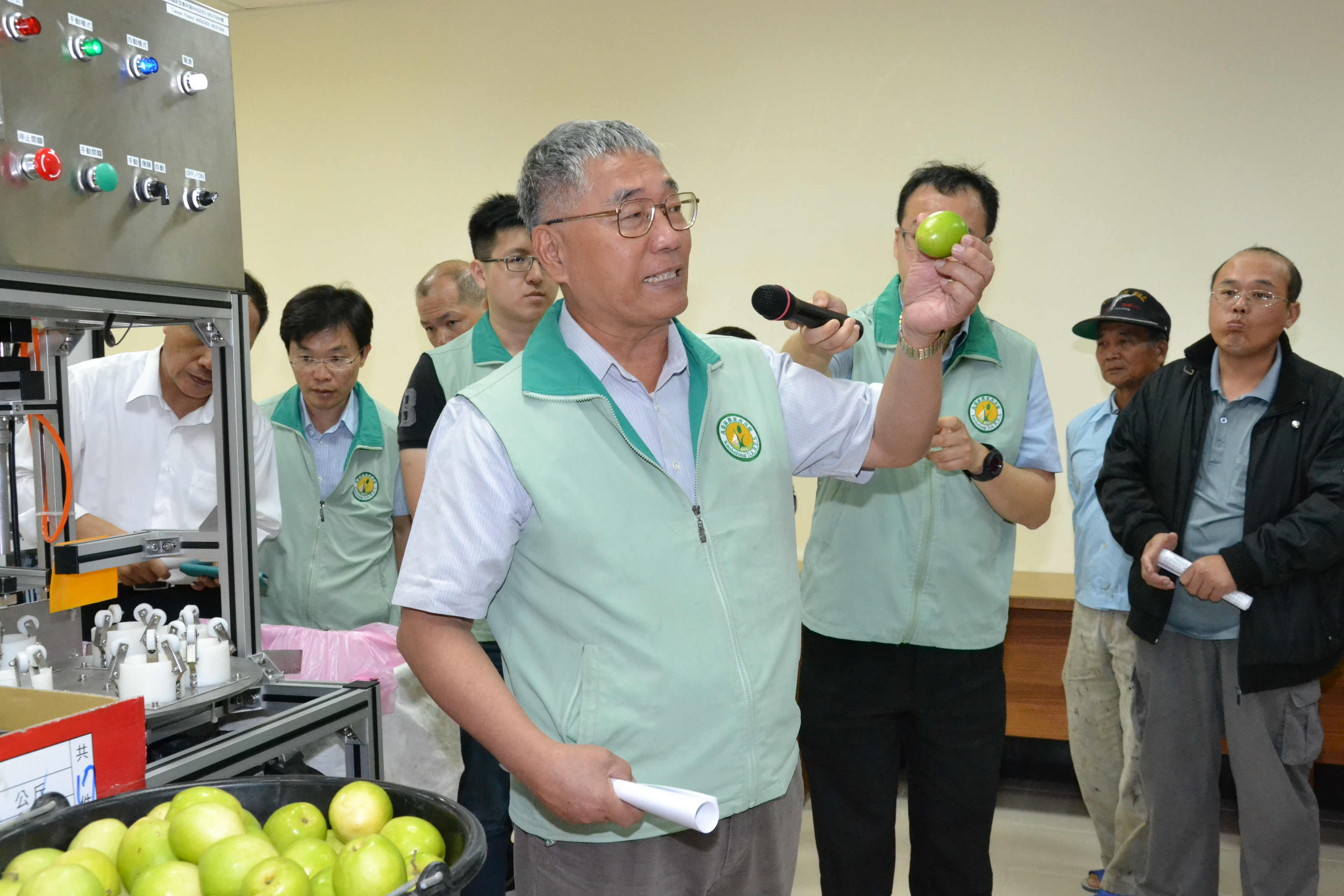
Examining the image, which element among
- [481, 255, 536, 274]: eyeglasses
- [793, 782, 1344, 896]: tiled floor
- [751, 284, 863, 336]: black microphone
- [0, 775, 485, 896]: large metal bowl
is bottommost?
[793, 782, 1344, 896]: tiled floor

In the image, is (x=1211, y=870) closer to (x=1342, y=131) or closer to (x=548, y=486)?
(x=548, y=486)

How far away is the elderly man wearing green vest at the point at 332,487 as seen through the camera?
260cm

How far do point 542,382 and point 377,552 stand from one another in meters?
1.49

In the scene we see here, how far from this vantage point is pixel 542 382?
134cm

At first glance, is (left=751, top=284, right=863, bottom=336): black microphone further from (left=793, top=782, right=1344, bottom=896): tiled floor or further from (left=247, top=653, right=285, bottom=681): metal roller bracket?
(left=793, top=782, right=1344, bottom=896): tiled floor

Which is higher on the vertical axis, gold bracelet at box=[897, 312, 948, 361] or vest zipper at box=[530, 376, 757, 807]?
gold bracelet at box=[897, 312, 948, 361]

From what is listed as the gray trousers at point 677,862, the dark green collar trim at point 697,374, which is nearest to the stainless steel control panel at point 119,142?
the dark green collar trim at point 697,374

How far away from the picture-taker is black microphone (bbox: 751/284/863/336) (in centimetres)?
143

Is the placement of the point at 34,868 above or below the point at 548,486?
below

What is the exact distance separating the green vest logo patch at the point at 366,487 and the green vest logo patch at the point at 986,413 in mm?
1477

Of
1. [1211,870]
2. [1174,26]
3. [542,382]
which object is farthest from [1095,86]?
[542,382]

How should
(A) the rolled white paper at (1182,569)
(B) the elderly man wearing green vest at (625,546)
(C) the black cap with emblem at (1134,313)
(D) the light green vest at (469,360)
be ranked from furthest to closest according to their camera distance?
(C) the black cap with emblem at (1134,313), (A) the rolled white paper at (1182,569), (D) the light green vest at (469,360), (B) the elderly man wearing green vest at (625,546)

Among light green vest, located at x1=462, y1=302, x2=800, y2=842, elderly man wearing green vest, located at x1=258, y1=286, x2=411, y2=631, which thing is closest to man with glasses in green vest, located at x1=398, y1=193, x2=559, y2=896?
elderly man wearing green vest, located at x1=258, y1=286, x2=411, y2=631

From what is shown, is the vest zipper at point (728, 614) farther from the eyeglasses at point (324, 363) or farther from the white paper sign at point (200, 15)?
the eyeglasses at point (324, 363)
